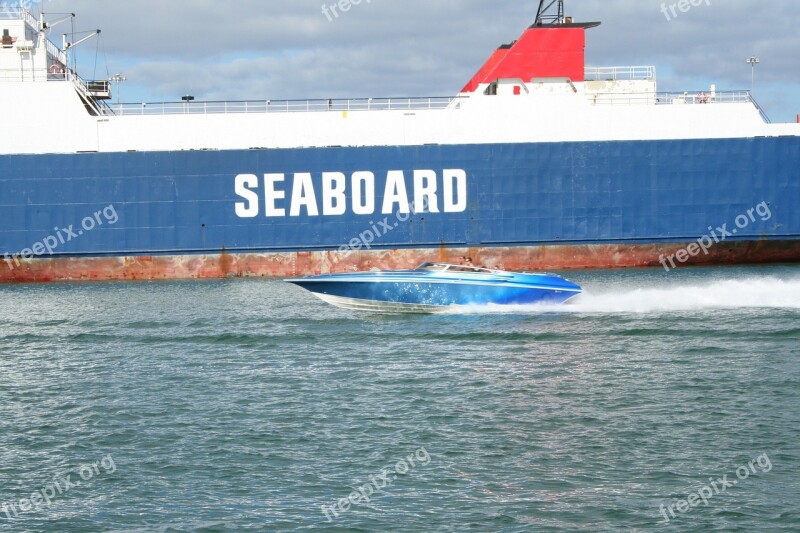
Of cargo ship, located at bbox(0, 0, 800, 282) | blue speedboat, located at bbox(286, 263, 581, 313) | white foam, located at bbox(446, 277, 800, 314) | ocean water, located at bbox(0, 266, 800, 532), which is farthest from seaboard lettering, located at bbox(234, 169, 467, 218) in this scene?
blue speedboat, located at bbox(286, 263, 581, 313)

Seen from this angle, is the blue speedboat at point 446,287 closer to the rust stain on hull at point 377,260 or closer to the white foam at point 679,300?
the white foam at point 679,300

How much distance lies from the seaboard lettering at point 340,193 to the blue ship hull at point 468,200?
59 mm

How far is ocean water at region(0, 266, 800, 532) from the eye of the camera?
38.0 feet

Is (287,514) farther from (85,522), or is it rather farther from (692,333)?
(692,333)

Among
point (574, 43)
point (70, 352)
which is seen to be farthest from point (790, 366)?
point (574, 43)

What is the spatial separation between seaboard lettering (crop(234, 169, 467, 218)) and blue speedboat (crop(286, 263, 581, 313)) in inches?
495

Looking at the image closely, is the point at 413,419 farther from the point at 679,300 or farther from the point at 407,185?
the point at 407,185

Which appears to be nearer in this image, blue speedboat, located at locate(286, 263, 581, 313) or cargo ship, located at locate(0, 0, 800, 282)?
blue speedboat, located at locate(286, 263, 581, 313)

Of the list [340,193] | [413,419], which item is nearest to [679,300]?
[413,419]

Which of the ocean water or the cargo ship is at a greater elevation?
the cargo ship

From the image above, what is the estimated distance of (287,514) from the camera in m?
11.4

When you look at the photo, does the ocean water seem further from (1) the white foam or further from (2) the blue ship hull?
(2) the blue ship hull

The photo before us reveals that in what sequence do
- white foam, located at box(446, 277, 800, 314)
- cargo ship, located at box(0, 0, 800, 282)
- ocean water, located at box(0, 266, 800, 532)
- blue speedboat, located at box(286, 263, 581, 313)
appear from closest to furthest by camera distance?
1. ocean water, located at box(0, 266, 800, 532)
2. blue speedboat, located at box(286, 263, 581, 313)
3. white foam, located at box(446, 277, 800, 314)
4. cargo ship, located at box(0, 0, 800, 282)

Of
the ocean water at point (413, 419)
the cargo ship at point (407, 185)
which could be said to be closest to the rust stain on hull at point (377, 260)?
the cargo ship at point (407, 185)
